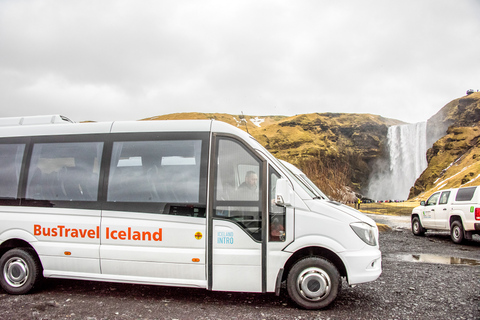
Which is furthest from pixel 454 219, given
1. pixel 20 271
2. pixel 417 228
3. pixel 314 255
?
pixel 20 271

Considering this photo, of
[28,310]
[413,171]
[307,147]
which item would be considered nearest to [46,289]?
[28,310]

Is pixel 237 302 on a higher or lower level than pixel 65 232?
lower

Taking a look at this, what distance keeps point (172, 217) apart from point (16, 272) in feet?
9.37

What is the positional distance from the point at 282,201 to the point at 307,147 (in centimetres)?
11583

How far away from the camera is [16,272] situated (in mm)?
5816

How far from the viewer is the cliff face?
6884 centimetres

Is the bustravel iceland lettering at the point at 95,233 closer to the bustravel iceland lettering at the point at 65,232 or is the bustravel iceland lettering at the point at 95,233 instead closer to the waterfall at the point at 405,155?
the bustravel iceland lettering at the point at 65,232

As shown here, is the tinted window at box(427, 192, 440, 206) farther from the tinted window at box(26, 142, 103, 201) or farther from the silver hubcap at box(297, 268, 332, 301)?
the tinted window at box(26, 142, 103, 201)

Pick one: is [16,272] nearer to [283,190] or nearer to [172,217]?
[172,217]

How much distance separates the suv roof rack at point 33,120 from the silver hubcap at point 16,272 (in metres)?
2.33

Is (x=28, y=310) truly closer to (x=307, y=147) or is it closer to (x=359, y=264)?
(x=359, y=264)

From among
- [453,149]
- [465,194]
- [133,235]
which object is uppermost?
[453,149]

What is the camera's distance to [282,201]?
486 cm

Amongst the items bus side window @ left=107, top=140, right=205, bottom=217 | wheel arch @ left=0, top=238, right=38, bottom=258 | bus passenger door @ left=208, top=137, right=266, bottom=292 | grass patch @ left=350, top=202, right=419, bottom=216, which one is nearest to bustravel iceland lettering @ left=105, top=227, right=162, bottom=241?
bus side window @ left=107, top=140, right=205, bottom=217
